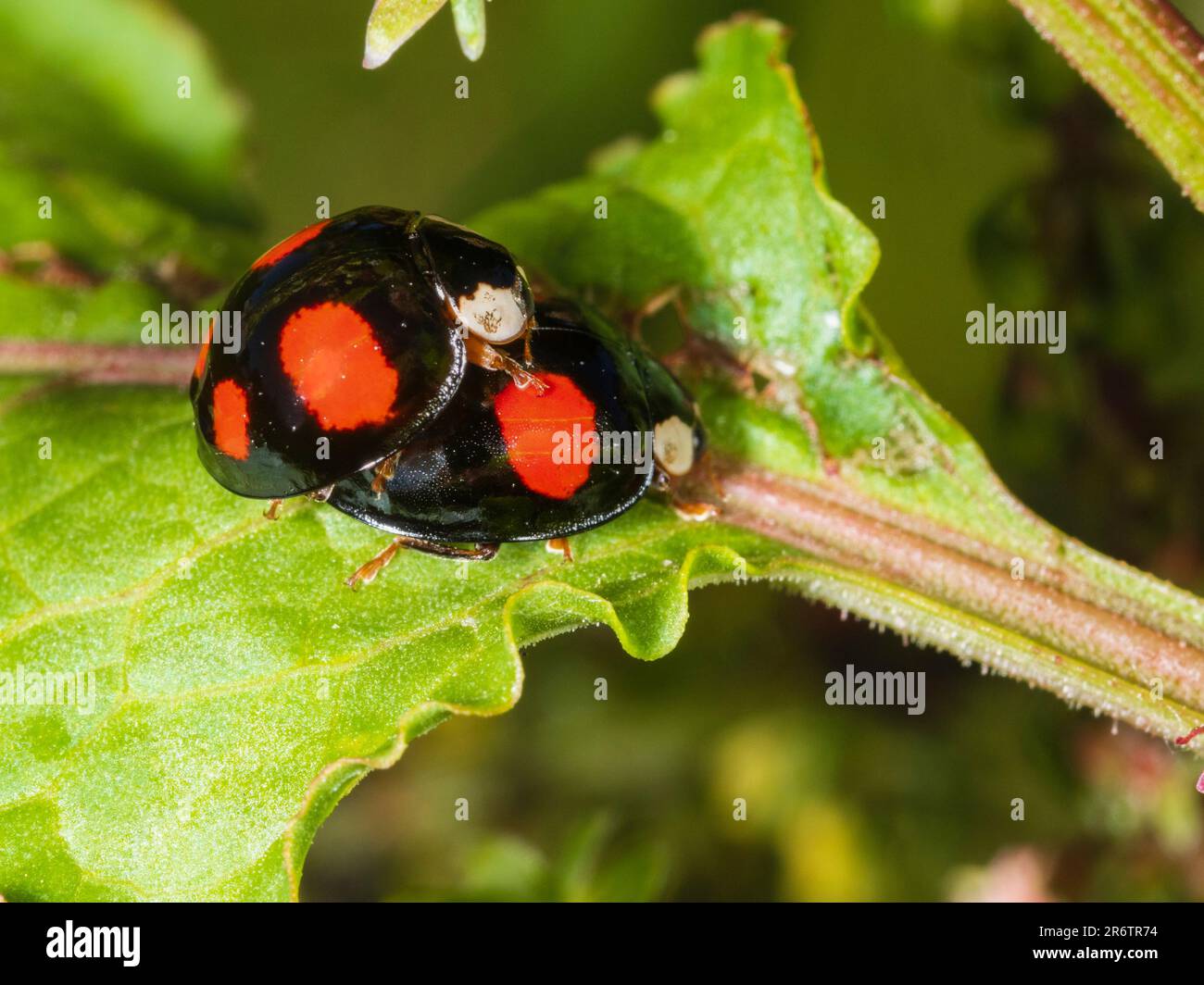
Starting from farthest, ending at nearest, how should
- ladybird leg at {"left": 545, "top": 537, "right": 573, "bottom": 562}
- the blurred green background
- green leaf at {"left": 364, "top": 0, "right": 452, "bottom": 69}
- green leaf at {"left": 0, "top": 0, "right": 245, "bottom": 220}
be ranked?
green leaf at {"left": 0, "top": 0, "right": 245, "bottom": 220}
the blurred green background
ladybird leg at {"left": 545, "top": 537, "right": 573, "bottom": 562}
green leaf at {"left": 364, "top": 0, "right": 452, "bottom": 69}

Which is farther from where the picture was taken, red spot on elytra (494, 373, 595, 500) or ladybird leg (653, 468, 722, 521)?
ladybird leg (653, 468, 722, 521)

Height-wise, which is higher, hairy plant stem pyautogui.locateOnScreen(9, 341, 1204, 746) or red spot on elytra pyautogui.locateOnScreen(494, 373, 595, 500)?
red spot on elytra pyautogui.locateOnScreen(494, 373, 595, 500)

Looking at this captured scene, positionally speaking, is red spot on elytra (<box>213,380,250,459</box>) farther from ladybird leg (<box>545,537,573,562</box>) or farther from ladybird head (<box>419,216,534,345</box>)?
ladybird leg (<box>545,537,573,562</box>)

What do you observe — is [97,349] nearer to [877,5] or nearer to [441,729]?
[441,729]

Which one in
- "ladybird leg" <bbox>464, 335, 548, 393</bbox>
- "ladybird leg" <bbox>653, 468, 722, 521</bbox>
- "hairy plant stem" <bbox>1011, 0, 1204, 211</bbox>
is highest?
"hairy plant stem" <bbox>1011, 0, 1204, 211</bbox>

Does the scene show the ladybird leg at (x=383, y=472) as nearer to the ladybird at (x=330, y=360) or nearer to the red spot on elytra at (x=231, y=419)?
the ladybird at (x=330, y=360)

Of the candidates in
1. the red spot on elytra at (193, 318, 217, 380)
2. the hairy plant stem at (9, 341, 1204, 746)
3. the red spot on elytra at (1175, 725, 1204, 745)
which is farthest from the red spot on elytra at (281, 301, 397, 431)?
the red spot on elytra at (1175, 725, 1204, 745)

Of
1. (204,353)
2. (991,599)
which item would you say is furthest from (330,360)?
(991,599)
